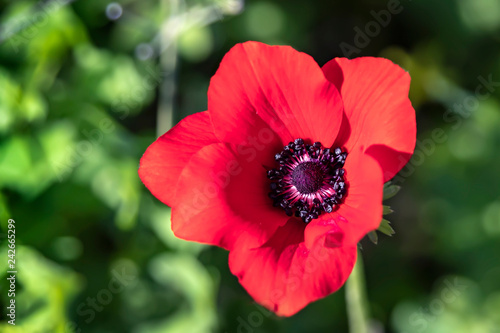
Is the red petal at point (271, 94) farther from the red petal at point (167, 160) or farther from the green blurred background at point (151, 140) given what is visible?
the green blurred background at point (151, 140)

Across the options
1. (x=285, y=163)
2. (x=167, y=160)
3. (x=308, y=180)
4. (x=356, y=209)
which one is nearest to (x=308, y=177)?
(x=308, y=180)

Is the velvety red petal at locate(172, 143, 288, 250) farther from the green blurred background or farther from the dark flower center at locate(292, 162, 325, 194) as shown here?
the green blurred background

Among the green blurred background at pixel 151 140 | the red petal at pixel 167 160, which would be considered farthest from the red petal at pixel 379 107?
the green blurred background at pixel 151 140

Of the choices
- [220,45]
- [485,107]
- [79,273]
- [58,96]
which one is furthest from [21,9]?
[485,107]

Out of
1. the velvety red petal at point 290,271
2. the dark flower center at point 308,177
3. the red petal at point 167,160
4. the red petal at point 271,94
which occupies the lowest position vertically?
the velvety red petal at point 290,271

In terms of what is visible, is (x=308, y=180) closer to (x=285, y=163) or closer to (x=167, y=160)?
(x=285, y=163)

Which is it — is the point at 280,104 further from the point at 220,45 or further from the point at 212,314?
the point at 220,45
